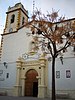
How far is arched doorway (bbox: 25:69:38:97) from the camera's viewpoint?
19578 millimetres

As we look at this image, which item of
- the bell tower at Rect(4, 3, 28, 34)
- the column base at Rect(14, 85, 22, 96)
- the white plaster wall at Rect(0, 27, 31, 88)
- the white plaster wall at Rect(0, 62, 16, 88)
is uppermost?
the bell tower at Rect(4, 3, 28, 34)

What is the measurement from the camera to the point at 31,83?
20.0 metres

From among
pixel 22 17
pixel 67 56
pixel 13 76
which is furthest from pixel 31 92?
pixel 22 17

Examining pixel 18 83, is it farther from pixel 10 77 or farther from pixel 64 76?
pixel 64 76

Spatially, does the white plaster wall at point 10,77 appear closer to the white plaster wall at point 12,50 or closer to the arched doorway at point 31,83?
the white plaster wall at point 12,50

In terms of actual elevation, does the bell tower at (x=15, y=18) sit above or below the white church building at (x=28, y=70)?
above

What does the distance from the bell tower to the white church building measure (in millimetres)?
713

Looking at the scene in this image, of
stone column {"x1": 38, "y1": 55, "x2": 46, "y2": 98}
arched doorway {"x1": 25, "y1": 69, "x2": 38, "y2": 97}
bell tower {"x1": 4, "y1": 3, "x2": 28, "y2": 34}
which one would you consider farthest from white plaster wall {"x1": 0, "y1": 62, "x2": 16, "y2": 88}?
bell tower {"x1": 4, "y1": 3, "x2": 28, "y2": 34}

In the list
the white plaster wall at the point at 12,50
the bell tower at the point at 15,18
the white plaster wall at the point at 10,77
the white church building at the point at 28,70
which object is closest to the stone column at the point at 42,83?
the white church building at the point at 28,70

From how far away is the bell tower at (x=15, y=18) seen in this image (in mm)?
24859

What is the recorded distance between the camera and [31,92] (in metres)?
19.6

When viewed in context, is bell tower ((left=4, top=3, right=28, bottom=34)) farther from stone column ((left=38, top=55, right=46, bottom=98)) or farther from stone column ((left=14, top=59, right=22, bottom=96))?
stone column ((left=38, top=55, right=46, bottom=98))

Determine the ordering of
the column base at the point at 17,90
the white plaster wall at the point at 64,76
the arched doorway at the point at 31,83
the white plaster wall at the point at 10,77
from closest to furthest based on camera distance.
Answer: the white plaster wall at the point at 64,76
the column base at the point at 17,90
the arched doorway at the point at 31,83
the white plaster wall at the point at 10,77

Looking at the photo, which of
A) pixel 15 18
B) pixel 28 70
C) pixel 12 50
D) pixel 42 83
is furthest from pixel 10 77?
pixel 15 18
